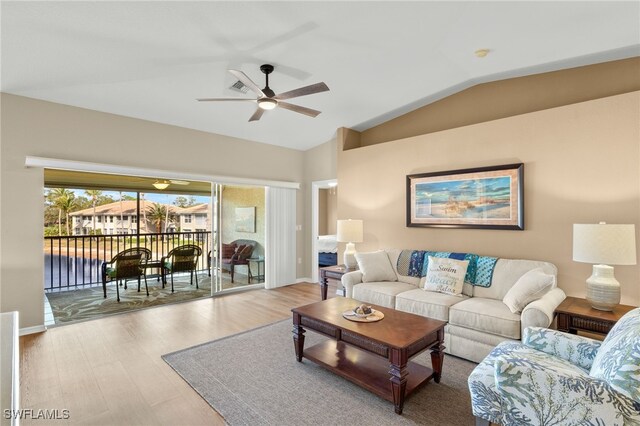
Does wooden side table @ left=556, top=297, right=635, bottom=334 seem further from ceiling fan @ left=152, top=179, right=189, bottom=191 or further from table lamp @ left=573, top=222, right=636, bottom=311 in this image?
ceiling fan @ left=152, top=179, right=189, bottom=191

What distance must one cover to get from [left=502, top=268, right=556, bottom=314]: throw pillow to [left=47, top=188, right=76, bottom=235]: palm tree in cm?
828

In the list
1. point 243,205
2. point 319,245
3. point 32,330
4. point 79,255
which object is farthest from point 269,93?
point 79,255

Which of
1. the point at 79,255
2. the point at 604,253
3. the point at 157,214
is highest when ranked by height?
the point at 157,214

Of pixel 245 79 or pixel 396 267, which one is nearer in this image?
pixel 245 79

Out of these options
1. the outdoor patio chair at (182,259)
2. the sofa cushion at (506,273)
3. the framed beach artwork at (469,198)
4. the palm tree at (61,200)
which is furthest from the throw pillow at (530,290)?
the palm tree at (61,200)

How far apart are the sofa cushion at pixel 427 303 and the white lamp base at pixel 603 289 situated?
1121 millimetres

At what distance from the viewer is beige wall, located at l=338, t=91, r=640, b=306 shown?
309 cm

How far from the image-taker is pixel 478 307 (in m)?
3.14

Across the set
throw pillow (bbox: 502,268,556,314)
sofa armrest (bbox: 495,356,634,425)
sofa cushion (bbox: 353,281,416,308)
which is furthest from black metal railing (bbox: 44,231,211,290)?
sofa armrest (bbox: 495,356,634,425)

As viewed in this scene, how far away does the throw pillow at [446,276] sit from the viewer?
3664 mm

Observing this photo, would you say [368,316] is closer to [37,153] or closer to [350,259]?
[350,259]

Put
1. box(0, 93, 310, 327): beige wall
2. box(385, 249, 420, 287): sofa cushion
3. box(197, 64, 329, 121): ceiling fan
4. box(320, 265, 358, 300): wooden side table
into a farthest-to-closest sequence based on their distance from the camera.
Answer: box(320, 265, 358, 300): wooden side table < box(385, 249, 420, 287): sofa cushion < box(0, 93, 310, 327): beige wall < box(197, 64, 329, 121): ceiling fan

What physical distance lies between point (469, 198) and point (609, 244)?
1.61 meters

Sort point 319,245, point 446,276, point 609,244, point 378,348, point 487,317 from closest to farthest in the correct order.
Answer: point 378,348
point 609,244
point 487,317
point 446,276
point 319,245
